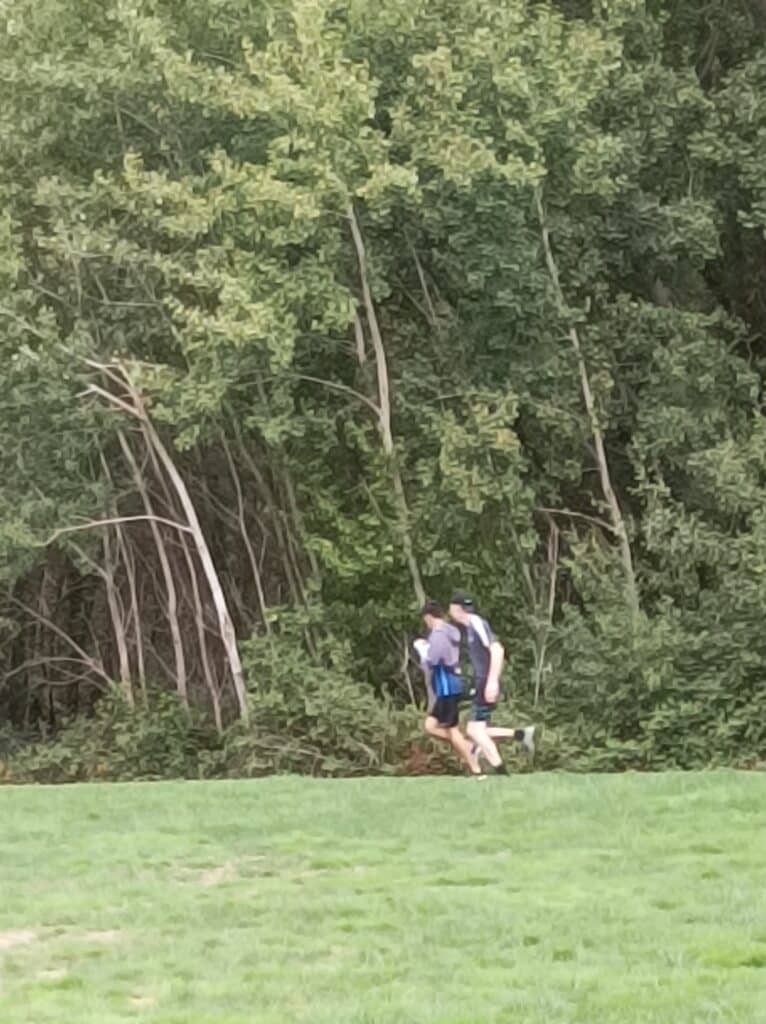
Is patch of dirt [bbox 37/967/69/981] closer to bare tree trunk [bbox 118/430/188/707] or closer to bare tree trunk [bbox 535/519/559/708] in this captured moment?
bare tree trunk [bbox 535/519/559/708]

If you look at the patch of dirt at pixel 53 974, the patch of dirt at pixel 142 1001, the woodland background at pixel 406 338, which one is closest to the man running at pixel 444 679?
the woodland background at pixel 406 338

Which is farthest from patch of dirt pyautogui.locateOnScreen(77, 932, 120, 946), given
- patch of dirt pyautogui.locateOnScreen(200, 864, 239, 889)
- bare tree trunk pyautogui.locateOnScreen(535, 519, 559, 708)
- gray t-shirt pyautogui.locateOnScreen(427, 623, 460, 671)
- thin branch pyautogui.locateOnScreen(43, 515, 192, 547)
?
thin branch pyautogui.locateOnScreen(43, 515, 192, 547)

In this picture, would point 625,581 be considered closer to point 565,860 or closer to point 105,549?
point 105,549

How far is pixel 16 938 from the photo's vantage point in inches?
321

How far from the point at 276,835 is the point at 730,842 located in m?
3.12

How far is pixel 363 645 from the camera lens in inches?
839

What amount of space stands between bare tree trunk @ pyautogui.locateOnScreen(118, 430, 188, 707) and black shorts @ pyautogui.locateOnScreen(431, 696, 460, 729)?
7.05m

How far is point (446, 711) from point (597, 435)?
5.75 metres

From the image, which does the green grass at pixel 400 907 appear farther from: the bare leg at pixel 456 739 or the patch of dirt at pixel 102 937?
the bare leg at pixel 456 739

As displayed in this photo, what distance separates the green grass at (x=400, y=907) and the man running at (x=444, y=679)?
1.53m

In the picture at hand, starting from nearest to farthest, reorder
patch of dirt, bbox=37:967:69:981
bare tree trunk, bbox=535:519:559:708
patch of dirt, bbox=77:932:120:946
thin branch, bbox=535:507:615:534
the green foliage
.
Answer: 1. patch of dirt, bbox=37:967:69:981
2. patch of dirt, bbox=77:932:120:946
3. bare tree trunk, bbox=535:519:559:708
4. thin branch, bbox=535:507:615:534
5. the green foliage

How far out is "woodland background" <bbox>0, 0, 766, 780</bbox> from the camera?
1809 cm

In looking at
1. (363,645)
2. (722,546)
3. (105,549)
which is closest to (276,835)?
(722,546)

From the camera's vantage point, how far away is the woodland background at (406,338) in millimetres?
18094
